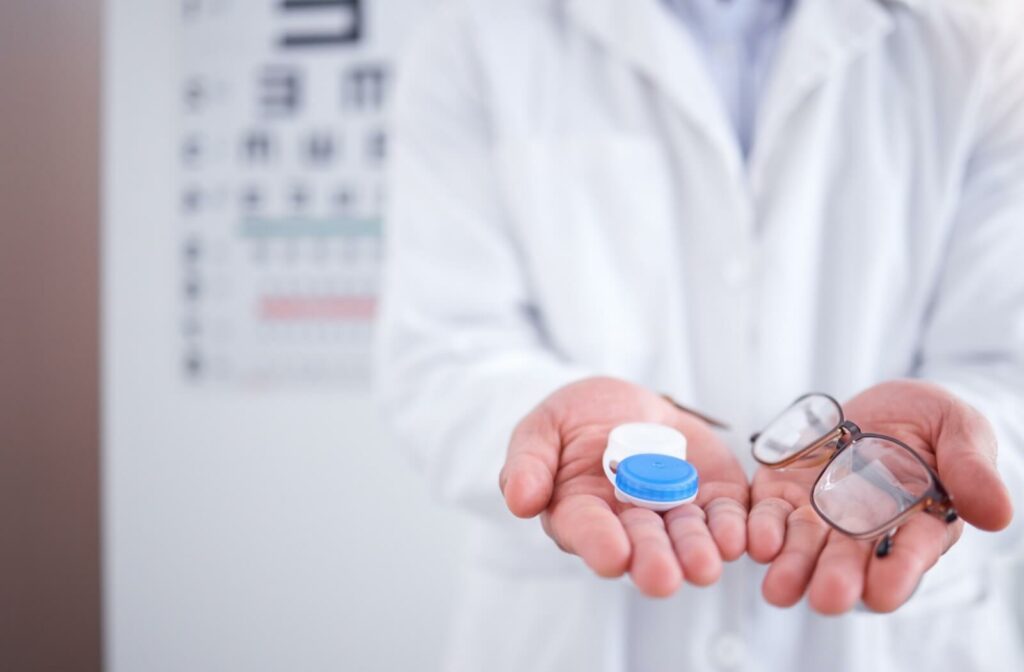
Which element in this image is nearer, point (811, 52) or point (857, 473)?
point (857, 473)

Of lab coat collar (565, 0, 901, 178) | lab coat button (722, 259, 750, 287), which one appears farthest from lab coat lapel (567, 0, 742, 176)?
lab coat button (722, 259, 750, 287)

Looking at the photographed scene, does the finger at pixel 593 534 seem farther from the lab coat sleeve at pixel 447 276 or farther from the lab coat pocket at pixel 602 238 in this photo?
the lab coat pocket at pixel 602 238

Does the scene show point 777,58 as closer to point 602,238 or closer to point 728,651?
point 602,238

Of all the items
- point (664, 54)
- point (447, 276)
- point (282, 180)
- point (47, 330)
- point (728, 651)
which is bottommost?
point (728, 651)

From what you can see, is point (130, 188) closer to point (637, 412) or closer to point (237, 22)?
point (237, 22)

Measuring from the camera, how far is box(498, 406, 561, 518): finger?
49cm

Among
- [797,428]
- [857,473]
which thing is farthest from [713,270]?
[857,473]

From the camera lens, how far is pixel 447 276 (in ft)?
3.09

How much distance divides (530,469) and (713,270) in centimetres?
49

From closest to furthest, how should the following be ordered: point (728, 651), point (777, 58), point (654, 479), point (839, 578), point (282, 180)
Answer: point (839, 578) < point (654, 479) < point (728, 651) < point (777, 58) < point (282, 180)

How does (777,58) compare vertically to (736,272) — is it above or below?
above

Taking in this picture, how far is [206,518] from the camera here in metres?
1.87

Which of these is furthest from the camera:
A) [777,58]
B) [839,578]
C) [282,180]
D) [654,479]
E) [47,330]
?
[282,180]

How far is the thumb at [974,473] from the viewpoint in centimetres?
46
